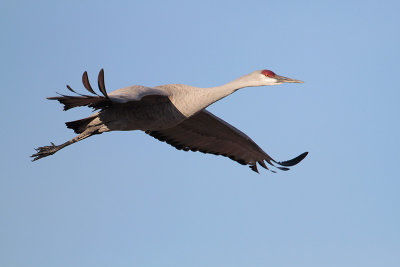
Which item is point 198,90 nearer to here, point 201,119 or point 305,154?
point 201,119

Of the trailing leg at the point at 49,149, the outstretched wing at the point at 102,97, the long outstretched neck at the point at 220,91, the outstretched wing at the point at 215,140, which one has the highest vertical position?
the outstretched wing at the point at 102,97

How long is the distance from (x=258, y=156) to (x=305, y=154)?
0.92 meters

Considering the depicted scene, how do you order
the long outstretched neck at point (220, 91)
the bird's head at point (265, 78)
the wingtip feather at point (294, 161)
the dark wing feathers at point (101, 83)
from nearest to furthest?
the dark wing feathers at point (101, 83), the long outstretched neck at point (220, 91), the bird's head at point (265, 78), the wingtip feather at point (294, 161)

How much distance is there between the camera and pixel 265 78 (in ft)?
36.3

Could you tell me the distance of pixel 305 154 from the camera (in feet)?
46.6

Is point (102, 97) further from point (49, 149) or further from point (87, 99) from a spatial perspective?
point (49, 149)

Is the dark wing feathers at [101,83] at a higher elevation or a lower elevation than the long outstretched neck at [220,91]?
higher

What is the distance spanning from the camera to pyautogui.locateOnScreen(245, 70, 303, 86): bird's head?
11016 millimetres

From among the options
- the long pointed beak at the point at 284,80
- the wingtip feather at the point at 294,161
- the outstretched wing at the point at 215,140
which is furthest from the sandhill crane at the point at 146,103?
the wingtip feather at the point at 294,161

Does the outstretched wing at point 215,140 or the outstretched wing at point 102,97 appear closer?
the outstretched wing at point 102,97

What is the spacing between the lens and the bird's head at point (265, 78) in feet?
36.1

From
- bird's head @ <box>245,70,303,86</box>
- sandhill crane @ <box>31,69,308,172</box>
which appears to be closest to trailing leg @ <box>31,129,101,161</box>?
sandhill crane @ <box>31,69,308,172</box>

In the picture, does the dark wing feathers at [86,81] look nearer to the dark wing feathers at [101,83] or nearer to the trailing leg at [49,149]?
the dark wing feathers at [101,83]

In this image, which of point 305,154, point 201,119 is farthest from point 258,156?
point 201,119
